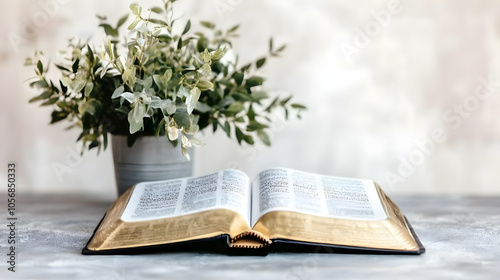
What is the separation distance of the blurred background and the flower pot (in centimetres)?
44

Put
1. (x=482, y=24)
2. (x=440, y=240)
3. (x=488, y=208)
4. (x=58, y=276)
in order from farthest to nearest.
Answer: (x=482, y=24) < (x=488, y=208) < (x=440, y=240) < (x=58, y=276)

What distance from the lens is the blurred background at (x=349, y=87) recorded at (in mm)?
1890

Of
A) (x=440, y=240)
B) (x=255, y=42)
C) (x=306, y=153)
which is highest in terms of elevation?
(x=255, y=42)

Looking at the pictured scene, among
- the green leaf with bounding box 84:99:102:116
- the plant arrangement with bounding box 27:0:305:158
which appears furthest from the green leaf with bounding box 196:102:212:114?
the green leaf with bounding box 84:99:102:116

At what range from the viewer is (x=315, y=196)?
129 cm

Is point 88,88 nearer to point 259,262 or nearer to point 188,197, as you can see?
point 188,197

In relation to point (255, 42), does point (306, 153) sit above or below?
below

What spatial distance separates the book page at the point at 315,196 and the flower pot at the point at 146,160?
0.67 feet

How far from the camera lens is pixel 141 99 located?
51.5 inches

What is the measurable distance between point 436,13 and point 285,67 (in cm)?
45

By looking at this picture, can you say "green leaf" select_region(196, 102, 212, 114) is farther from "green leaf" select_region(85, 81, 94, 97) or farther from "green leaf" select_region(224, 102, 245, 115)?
"green leaf" select_region(85, 81, 94, 97)

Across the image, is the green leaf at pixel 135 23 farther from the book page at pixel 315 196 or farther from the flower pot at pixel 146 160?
the book page at pixel 315 196

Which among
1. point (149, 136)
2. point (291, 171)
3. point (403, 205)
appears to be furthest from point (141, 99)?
point (403, 205)

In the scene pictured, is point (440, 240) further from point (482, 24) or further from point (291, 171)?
point (482, 24)
